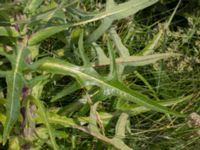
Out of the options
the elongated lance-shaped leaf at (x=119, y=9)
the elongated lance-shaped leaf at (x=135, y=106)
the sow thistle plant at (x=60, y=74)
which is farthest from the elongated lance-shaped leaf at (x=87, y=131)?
the elongated lance-shaped leaf at (x=119, y=9)

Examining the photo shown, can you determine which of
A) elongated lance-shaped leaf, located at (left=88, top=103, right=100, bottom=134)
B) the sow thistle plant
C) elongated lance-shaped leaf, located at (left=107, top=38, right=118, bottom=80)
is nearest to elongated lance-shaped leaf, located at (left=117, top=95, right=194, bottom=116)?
the sow thistle plant

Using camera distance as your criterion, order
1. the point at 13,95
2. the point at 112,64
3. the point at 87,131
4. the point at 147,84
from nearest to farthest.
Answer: the point at 13,95 < the point at 112,64 < the point at 87,131 < the point at 147,84

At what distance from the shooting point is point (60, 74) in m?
1.64

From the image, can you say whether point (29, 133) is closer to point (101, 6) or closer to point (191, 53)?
point (101, 6)

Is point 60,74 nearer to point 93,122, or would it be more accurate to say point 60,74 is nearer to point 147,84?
point 93,122

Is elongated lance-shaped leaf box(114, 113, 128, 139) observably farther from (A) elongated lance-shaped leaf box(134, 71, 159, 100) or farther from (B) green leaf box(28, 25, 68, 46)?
(B) green leaf box(28, 25, 68, 46)

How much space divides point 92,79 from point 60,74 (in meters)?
0.19

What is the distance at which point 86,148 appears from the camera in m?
1.82

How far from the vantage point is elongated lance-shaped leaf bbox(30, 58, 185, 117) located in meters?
1.44

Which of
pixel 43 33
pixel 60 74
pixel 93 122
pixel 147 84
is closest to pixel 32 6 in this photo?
pixel 43 33

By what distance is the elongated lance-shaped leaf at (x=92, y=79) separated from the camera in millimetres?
1440

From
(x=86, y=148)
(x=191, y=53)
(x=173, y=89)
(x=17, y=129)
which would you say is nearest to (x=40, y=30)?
(x=17, y=129)

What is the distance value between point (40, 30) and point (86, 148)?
0.51 m

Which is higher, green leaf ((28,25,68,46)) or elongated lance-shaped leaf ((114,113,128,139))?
green leaf ((28,25,68,46))
